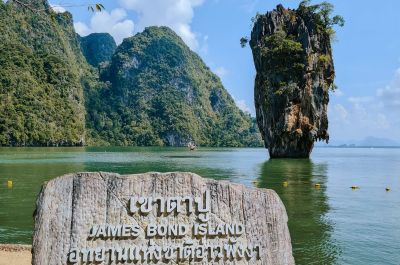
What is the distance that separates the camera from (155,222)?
5.55 m

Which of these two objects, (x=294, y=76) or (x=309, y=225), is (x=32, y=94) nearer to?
(x=294, y=76)

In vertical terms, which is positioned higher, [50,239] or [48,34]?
[48,34]

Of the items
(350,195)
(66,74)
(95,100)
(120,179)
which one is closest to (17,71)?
(66,74)

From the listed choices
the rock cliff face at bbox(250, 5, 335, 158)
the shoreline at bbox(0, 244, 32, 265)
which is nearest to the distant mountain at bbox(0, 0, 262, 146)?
the rock cliff face at bbox(250, 5, 335, 158)

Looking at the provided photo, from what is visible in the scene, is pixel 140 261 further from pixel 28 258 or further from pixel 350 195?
pixel 350 195

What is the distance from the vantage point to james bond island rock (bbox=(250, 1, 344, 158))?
5231cm

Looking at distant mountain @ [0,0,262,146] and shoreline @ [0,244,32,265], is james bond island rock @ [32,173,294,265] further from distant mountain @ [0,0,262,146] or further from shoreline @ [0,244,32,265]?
distant mountain @ [0,0,262,146]

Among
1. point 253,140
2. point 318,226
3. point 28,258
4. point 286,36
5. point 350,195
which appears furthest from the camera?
point 253,140

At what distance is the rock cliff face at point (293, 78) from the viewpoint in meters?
52.3

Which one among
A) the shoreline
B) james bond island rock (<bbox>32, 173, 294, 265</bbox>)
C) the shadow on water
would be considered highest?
james bond island rock (<bbox>32, 173, 294, 265</bbox>)

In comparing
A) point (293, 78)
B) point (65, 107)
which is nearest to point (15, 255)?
point (293, 78)

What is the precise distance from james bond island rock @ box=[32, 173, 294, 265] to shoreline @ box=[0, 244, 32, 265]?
11.5ft

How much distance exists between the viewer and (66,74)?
14212cm

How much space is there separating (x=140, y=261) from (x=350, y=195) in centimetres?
1822
